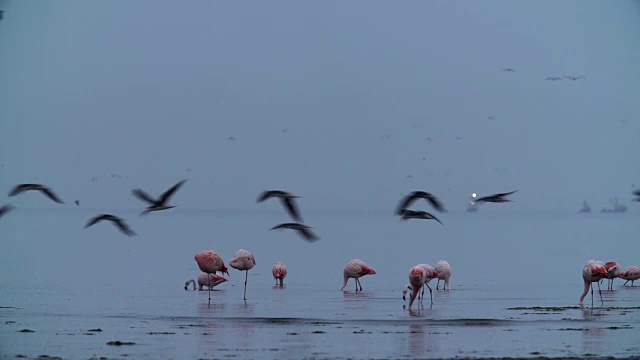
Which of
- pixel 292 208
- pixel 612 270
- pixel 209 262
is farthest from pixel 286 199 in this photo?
pixel 612 270

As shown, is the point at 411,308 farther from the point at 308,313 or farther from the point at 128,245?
the point at 128,245

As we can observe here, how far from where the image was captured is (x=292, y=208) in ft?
65.9

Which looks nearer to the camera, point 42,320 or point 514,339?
point 514,339

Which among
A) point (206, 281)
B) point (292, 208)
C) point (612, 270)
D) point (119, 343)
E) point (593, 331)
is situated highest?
point (612, 270)

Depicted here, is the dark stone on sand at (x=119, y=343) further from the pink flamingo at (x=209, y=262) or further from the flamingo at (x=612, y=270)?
the flamingo at (x=612, y=270)

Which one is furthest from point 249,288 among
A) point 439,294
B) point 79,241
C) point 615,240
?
point 615,240

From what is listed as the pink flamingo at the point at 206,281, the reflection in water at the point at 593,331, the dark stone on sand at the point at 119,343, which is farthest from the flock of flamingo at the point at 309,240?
the dark stone on sand at the point at 119,343

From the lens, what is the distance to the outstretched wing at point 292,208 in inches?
782

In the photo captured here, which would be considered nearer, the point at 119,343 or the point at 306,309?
the point at 119,343

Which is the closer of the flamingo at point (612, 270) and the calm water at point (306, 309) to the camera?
the calm water at point (306, 309)

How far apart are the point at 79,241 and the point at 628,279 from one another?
31542 millimetres

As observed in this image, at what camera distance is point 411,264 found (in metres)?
36.2

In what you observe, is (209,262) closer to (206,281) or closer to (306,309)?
(206,281)

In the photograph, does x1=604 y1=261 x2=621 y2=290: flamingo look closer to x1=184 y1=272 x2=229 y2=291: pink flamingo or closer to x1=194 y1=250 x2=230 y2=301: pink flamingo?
x1=184 y1=272 x2=229 y2=291: pink flamingo
